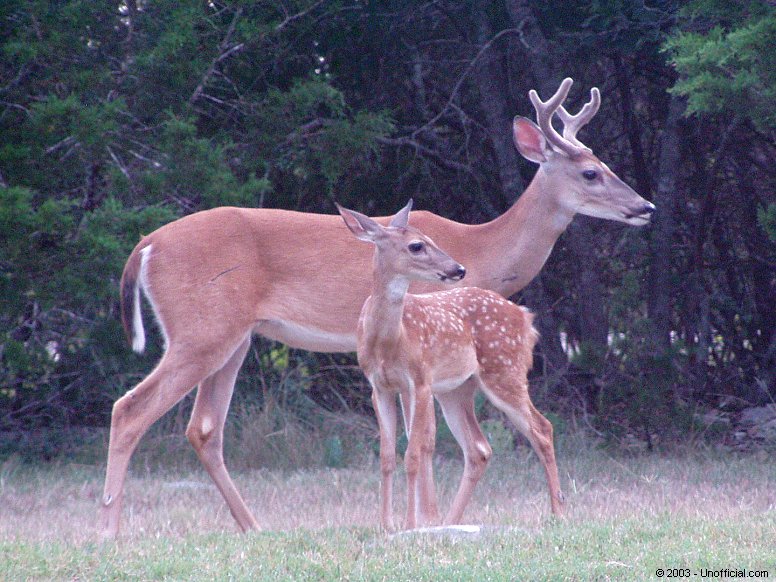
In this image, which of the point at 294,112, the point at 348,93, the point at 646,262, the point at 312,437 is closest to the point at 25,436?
the point at 312,437

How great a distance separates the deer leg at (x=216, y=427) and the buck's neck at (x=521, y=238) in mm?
1605

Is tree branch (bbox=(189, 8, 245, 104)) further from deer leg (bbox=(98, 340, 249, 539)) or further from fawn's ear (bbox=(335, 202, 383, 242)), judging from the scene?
fawn's ear (bbox=(335, 202, 383, 242))

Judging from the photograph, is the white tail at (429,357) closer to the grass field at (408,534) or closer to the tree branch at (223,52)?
the grass field at (408,534)

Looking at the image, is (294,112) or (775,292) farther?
(775,292)

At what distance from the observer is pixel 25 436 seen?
32.2 ft

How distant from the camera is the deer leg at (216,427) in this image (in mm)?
6816

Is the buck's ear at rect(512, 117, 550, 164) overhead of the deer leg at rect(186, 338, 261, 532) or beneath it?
overhead

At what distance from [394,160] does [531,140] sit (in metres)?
3.37

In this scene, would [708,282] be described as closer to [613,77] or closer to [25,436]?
[613,77]

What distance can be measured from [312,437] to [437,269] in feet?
12.4

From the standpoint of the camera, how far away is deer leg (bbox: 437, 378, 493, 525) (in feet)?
21.6

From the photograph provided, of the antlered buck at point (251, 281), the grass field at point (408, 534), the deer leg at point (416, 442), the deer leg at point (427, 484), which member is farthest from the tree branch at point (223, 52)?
the deer leg at point (416, 442)

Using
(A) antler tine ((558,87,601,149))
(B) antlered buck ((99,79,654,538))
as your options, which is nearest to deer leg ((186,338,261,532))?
(B) antlered buck ((99,79,654,538))

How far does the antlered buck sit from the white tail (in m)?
0.60
